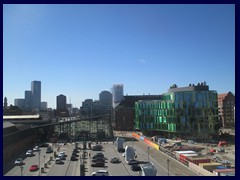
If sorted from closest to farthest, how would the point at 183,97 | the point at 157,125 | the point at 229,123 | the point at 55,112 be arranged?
the point at 183,97
the point at 157,125
the point at 229,123
the point at 55,112

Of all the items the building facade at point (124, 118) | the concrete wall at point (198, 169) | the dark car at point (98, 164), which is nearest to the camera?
the concrete wall at point (198, 169)

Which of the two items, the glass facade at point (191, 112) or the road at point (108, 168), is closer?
the road at point (108, 168)

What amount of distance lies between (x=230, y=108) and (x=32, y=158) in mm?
43543

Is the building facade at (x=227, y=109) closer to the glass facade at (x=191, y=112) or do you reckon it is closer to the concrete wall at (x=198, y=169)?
the glass facade at (x=191, y=112)

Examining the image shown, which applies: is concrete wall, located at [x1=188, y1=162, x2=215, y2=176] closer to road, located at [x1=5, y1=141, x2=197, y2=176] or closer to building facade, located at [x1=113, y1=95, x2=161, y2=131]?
road, located at [x1=5, y1=141, x2=197, y2=176]

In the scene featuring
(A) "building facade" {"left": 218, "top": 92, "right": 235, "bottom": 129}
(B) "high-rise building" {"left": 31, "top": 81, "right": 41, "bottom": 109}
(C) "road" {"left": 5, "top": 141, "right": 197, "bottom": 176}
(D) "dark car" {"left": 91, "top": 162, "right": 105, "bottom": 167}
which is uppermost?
(B) "high-rise building" {"left": 31, "top": 81, "right": 41, "bottom": 109}

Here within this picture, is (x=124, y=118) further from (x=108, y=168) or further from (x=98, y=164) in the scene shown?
(x=108, y=168)

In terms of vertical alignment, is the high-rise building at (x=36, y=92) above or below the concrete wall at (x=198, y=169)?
above

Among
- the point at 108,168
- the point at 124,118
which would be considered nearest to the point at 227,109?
the point at 124,118

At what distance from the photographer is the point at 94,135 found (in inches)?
1587

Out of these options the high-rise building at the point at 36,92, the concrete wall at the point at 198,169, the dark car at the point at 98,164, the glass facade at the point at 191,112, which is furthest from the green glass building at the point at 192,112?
the high-rise building at the point at 36,92

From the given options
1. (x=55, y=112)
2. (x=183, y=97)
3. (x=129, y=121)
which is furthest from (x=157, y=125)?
(x=55, y=112)

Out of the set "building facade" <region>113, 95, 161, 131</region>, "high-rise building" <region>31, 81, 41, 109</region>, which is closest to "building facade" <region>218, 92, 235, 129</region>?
"building facade" <region>113, 95, 161, 131</region>
